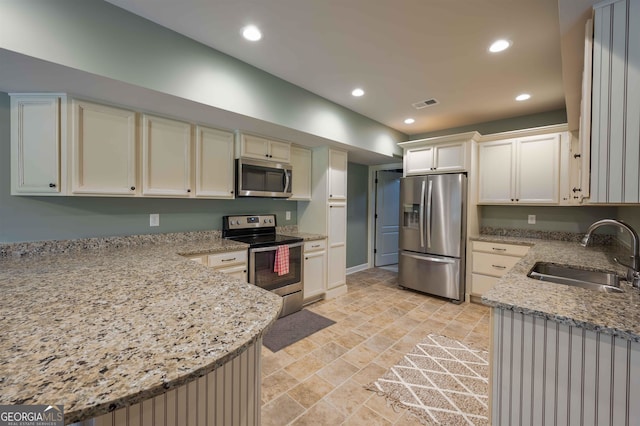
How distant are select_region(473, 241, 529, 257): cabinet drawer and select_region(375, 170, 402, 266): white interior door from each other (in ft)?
6.95

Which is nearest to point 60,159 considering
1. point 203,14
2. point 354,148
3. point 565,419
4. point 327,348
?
point 203,14

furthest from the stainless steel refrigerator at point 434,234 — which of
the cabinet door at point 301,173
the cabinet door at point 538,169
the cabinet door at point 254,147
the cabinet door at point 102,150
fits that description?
the cabinet door at point 102,150

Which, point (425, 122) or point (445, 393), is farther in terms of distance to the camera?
point (425, 122)

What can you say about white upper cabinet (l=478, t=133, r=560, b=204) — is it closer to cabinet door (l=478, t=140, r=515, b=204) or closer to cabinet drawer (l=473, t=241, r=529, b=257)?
cabinet door (l=478, t=140, r=515, b=204)

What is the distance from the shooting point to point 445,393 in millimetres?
1867

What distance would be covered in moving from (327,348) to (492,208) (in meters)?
3.20

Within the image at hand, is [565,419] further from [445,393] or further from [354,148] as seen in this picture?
[354,148]

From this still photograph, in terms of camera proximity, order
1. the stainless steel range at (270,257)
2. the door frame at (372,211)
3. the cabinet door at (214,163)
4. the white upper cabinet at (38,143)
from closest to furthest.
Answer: the white upper cabinet at (38,143)
the cabinet door at (214,163)
the stainless steel range at (270,257)
the door frame at (372,211)

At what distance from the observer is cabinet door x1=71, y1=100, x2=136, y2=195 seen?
6.73 feet

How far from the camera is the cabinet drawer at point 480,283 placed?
11.3 ft

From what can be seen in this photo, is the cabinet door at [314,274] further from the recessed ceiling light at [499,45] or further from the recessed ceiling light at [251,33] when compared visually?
the recessed ceiling light at [499,45]

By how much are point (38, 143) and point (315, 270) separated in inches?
114

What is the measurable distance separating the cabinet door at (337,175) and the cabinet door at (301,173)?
1.05 ft

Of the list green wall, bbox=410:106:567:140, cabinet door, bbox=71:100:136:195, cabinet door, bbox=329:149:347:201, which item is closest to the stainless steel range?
cabinet door, bbox=329:149:347:201
